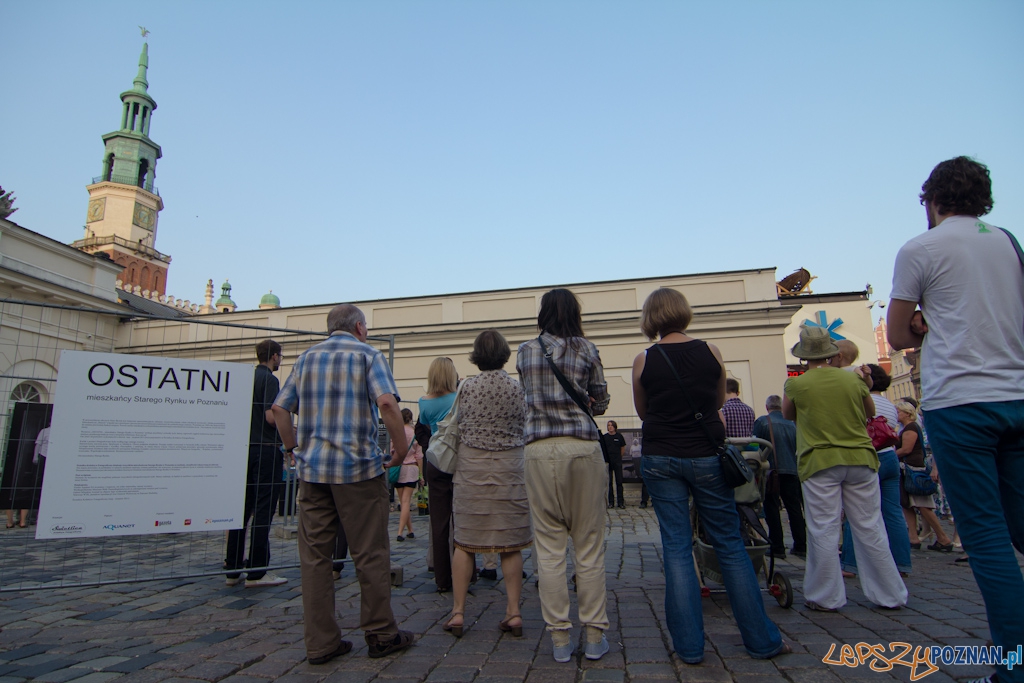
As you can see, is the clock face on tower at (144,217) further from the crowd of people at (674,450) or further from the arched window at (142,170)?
the crowd of people at (674,450)

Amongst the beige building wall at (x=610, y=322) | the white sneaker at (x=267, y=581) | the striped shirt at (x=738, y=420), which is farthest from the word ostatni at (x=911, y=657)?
the beige building wall at (x=610, y=322)

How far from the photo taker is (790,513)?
6258mm

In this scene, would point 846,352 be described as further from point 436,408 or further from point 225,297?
point 225,297

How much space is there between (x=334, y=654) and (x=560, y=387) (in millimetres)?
1849

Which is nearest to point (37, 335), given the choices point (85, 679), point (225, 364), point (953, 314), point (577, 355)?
point (225, 364)

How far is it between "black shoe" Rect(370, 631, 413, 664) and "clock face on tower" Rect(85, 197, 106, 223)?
70716 millimetres

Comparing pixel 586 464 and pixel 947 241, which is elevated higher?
pixel 947 241

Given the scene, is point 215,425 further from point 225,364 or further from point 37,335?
point 37,335

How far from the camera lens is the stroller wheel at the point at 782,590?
3.88 metres

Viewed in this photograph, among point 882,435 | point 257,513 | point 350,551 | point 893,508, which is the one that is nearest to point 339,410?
point 350,551

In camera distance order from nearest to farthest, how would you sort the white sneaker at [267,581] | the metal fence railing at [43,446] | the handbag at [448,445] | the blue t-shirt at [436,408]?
the handbag at [448,445]
the metal fence railing at [43,446]
the white sneaker at [267,581]
the blue t-shirt at [436,408]

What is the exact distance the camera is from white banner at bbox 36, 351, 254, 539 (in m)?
4.20

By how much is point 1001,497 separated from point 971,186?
132 centimetres

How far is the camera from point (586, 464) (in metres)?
3.15
